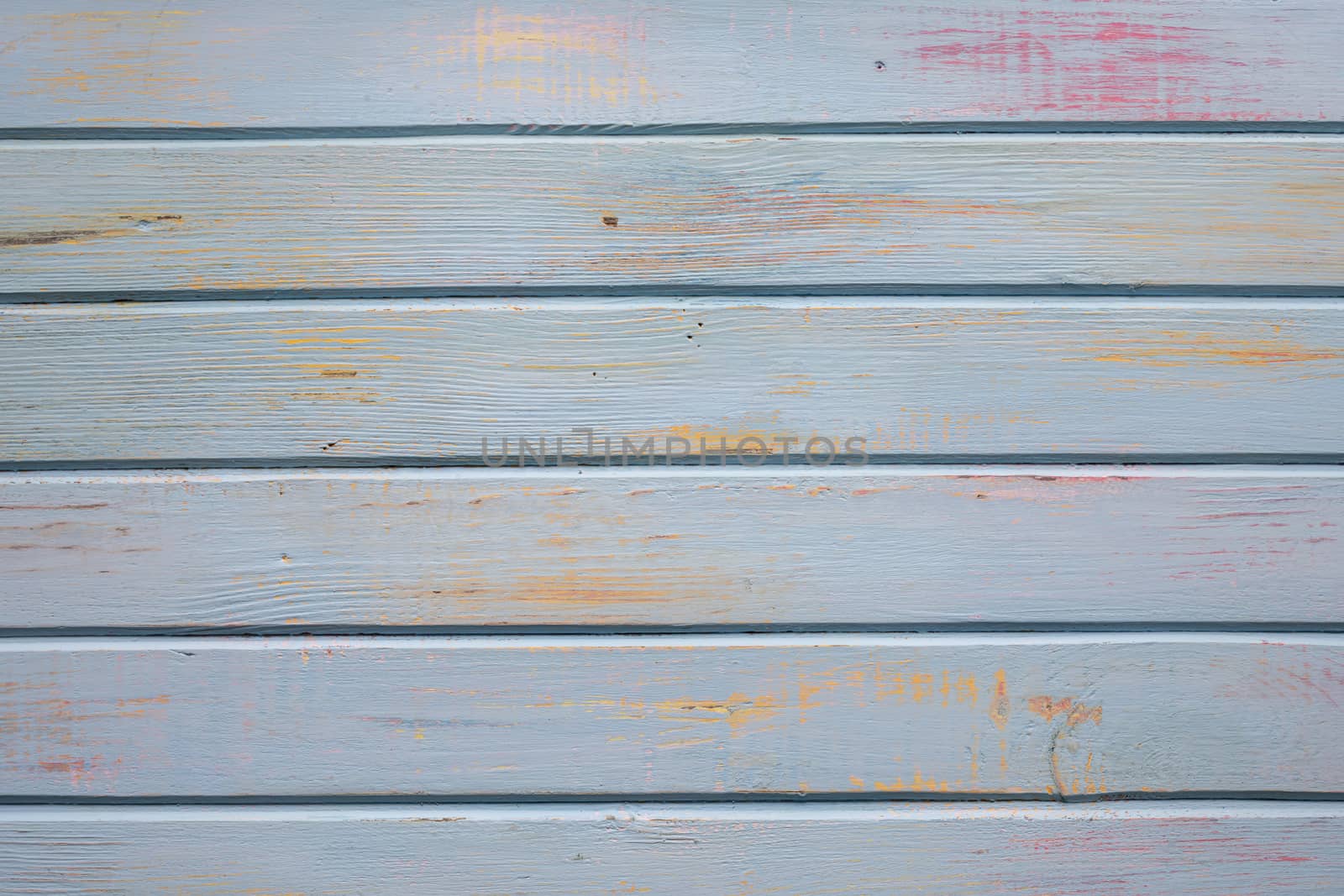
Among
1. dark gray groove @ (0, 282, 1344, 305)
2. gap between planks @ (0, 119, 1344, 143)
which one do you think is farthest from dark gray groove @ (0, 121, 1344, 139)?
dark gray groove @ (0, 282, 1344, 305)

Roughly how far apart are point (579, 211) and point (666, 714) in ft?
1.70

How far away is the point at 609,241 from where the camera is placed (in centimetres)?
73

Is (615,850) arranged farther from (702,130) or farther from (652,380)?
(702,130)

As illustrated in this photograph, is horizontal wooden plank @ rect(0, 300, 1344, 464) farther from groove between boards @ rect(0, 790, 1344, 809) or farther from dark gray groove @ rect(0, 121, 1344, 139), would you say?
groove between boards @ rect(0, 790, 1344, 809)

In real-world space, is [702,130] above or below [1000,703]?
above

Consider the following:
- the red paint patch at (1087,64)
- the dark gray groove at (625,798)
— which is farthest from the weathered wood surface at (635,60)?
the dark gray groove at (625,798)

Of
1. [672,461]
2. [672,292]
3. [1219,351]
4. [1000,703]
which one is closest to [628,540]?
[672,461]

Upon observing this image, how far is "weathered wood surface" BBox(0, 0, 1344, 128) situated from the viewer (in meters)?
0.73

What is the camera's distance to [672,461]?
735 mm

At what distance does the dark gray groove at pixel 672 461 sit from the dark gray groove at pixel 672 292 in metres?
0.16

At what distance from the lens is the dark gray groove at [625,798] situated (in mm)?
743

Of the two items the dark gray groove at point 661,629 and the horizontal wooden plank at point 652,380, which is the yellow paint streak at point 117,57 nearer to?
the horizontal wooden plank at point 652,380

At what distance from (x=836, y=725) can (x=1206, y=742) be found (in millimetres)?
378

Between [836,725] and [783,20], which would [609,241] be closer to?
[783,20]
